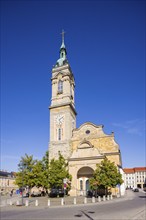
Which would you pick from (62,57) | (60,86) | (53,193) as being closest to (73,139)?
(53,193)

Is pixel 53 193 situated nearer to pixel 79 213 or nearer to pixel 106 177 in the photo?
pixel 106 177

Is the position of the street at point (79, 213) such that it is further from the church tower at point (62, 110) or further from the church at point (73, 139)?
the church tower at point (62, 110)

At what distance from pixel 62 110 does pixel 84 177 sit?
15654mm

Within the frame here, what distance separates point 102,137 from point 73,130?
23.1 ft

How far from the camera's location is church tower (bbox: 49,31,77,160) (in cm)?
4578

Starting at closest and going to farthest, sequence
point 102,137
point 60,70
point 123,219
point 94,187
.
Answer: point 123,219, point 94,187, point 102,137, point 60,70

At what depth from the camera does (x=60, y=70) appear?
52.9 meters

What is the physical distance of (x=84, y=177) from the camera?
4438cm

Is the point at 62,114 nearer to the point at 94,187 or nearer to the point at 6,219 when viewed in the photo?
the point at 94,187

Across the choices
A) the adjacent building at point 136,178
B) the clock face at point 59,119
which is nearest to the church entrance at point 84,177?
the clock face at point 59,119

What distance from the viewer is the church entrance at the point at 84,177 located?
43.3 metres

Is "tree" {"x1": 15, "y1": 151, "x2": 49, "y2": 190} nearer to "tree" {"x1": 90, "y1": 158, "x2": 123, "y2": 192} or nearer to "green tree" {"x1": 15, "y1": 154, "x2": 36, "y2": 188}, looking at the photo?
"green tree" {"x1": 15, "y1": 154, "x2": 36, "y2": 188}

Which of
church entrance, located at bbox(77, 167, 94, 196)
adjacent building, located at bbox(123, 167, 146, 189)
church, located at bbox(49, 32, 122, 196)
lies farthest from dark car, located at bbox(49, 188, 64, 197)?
adjacent building, located at bbox(123, 167, 146, 189)

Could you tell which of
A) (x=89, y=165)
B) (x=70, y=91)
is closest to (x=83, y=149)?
(x=89, y=165)
